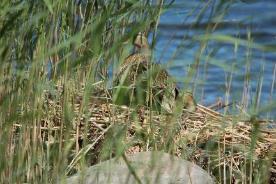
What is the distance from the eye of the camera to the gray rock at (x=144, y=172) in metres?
2.74

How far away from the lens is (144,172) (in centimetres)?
267

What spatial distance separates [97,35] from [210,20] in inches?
10.6

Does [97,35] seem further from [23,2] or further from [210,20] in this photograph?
[23,2]

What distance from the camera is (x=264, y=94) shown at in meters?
7.39

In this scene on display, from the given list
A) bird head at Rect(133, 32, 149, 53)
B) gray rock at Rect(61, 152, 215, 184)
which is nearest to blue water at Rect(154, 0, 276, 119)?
bird head at Rect(133, 32, 149, 53)

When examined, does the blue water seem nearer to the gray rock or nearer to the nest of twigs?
the nest of twigs

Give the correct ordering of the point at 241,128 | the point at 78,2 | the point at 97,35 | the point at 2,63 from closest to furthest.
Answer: the point at 97,35, the point at 2,63, the point at 78,2, the point at 241,128

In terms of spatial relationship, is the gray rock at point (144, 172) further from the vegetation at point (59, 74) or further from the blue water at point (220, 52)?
the blue water at point (220, 52)

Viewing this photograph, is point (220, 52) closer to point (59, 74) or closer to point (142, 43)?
point (142, 43)

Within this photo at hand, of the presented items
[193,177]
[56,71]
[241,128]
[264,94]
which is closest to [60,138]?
[56,71]

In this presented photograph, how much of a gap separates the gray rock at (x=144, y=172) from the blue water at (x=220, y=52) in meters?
0.25

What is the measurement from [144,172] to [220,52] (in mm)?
4799

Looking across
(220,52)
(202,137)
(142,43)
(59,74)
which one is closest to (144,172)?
(59,74)

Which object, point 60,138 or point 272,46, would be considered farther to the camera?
point 60,138
